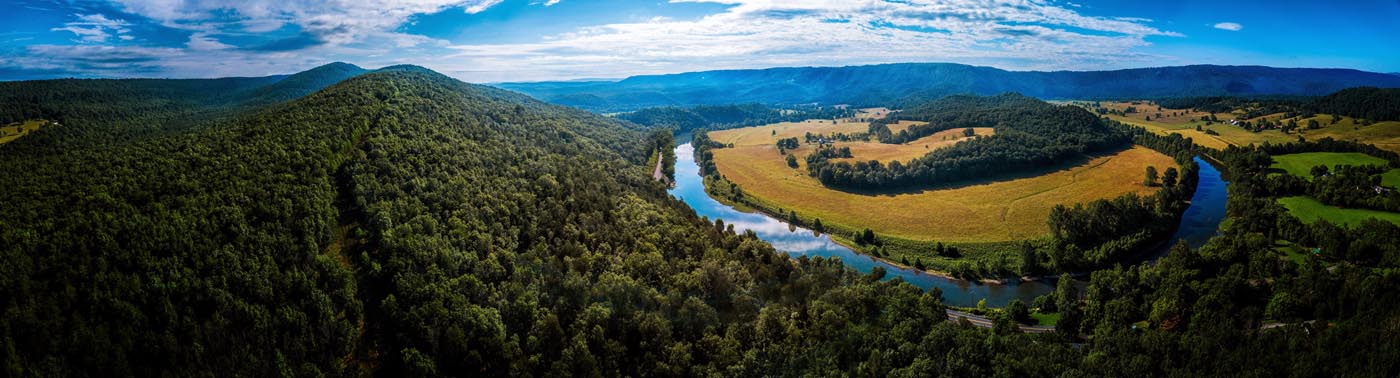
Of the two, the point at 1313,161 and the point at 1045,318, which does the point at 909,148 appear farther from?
the point at 1045,318

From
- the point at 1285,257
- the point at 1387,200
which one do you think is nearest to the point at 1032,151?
the point at 1387,200

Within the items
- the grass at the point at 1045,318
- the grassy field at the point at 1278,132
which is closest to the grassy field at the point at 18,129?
the grass at the point at 1045,318

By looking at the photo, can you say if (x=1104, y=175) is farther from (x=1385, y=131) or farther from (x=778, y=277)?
(x=778, y=277)

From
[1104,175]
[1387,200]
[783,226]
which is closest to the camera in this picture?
[1387,200]

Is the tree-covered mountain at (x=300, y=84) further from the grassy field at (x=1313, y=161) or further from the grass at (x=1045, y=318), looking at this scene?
the grassy field at (x=1313, y=161)

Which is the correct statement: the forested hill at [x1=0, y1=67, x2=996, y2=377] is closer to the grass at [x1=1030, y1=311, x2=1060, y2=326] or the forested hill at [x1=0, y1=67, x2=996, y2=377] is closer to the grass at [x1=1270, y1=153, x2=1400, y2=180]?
the grass at [x1=1030, y1=311, x2=1060, y2=326]

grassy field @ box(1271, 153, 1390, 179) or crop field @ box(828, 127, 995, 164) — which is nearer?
grassy field @ box(1271, 153, 1390, 179)

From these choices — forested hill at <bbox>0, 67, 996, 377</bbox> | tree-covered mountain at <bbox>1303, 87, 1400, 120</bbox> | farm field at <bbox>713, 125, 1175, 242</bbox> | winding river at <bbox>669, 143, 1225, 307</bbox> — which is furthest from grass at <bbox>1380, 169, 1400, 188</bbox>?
forested hill at <bbox>0, 67, 996, 377</bbox>
